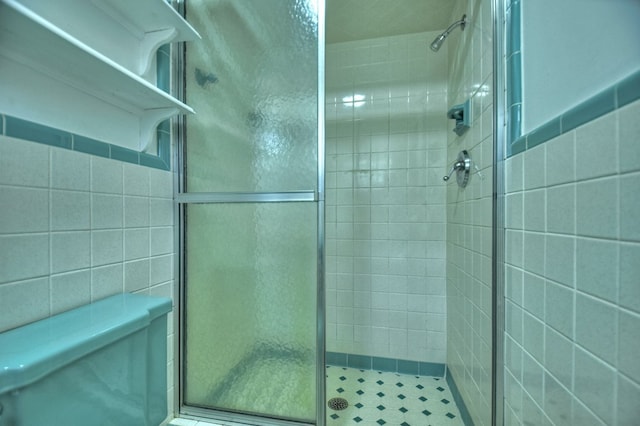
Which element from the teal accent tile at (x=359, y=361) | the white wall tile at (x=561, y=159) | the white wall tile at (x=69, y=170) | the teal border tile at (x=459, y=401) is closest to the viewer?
the white wall tile at (x=561, y=159)

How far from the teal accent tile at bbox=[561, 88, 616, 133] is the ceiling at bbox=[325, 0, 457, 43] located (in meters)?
1.40

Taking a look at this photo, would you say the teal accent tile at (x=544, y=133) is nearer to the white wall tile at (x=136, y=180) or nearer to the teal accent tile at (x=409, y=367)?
the white wall tile at (x=136, y=180)

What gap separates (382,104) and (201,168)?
1.37 meters

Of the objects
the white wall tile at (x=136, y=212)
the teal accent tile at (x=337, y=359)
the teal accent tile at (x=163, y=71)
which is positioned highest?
the teal accent tile at (x=163, y=71)

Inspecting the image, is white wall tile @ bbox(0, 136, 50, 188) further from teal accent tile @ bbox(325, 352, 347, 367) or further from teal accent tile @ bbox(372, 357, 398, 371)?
teal accent tile @ bbox(372, 357, 398, 371)

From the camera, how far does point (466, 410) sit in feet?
4.53

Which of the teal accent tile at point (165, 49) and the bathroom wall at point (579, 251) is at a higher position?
the teal accent tile at point (165, 49)

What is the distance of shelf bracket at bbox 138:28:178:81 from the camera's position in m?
0.98

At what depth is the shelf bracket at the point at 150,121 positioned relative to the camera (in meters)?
0.99

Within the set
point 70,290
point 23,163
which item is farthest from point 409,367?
point 23,163

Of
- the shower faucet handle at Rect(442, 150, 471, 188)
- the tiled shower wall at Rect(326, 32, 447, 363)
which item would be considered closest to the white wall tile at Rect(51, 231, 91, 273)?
the tiled shower wall at Rect(326, 32, 447, 363)

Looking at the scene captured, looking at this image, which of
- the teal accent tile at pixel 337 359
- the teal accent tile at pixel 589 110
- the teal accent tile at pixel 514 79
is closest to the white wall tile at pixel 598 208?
the teal accent tile at pixel 589 110

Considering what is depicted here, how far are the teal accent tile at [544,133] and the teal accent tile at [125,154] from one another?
131 centimetres

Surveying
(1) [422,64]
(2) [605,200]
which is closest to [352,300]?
(2) [605,200]
